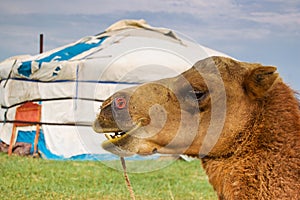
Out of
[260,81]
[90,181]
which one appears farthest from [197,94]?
[90,181]

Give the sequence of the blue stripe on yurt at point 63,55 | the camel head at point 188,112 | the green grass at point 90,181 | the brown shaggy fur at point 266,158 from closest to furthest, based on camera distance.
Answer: the brown shaggy fur at point 266,158
the camel head at point 188,112
the green grass at point 90,181
the blue stripe on yurt at point 63,55

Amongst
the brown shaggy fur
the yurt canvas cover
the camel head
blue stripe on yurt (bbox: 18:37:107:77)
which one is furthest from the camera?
blue stripe on yurt (bbox: 18:37:107:77)

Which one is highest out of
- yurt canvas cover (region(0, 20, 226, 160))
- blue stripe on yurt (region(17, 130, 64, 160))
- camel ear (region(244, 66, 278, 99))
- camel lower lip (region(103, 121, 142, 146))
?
camel ear (region(244, 66, 278, 99))

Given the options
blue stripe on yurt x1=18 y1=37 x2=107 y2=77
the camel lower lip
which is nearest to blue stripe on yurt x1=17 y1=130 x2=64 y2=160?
blue stripe on yurt x1=18 y1=37 x2=107 y2=77

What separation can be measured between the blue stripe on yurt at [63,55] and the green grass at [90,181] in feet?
8.74

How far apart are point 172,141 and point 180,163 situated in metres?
8.98

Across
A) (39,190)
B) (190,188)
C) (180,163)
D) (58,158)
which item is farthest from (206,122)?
(58,158)

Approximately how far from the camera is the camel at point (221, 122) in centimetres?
263

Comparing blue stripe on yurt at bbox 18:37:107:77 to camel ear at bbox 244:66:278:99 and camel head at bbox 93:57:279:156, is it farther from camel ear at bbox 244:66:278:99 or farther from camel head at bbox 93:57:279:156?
camel ear at bbox 244:66:278:99

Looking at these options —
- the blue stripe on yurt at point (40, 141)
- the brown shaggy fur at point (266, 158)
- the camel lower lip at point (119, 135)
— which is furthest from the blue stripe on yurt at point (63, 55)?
the brown shaggy fur at point (266, 158)

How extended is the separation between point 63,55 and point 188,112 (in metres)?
11.0

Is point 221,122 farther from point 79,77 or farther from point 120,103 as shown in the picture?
point 79,77

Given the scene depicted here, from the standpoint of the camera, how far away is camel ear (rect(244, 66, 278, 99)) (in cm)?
263

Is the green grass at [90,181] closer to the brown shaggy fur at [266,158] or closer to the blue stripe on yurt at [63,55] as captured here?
the blue stripe on yurt at [63,55]
